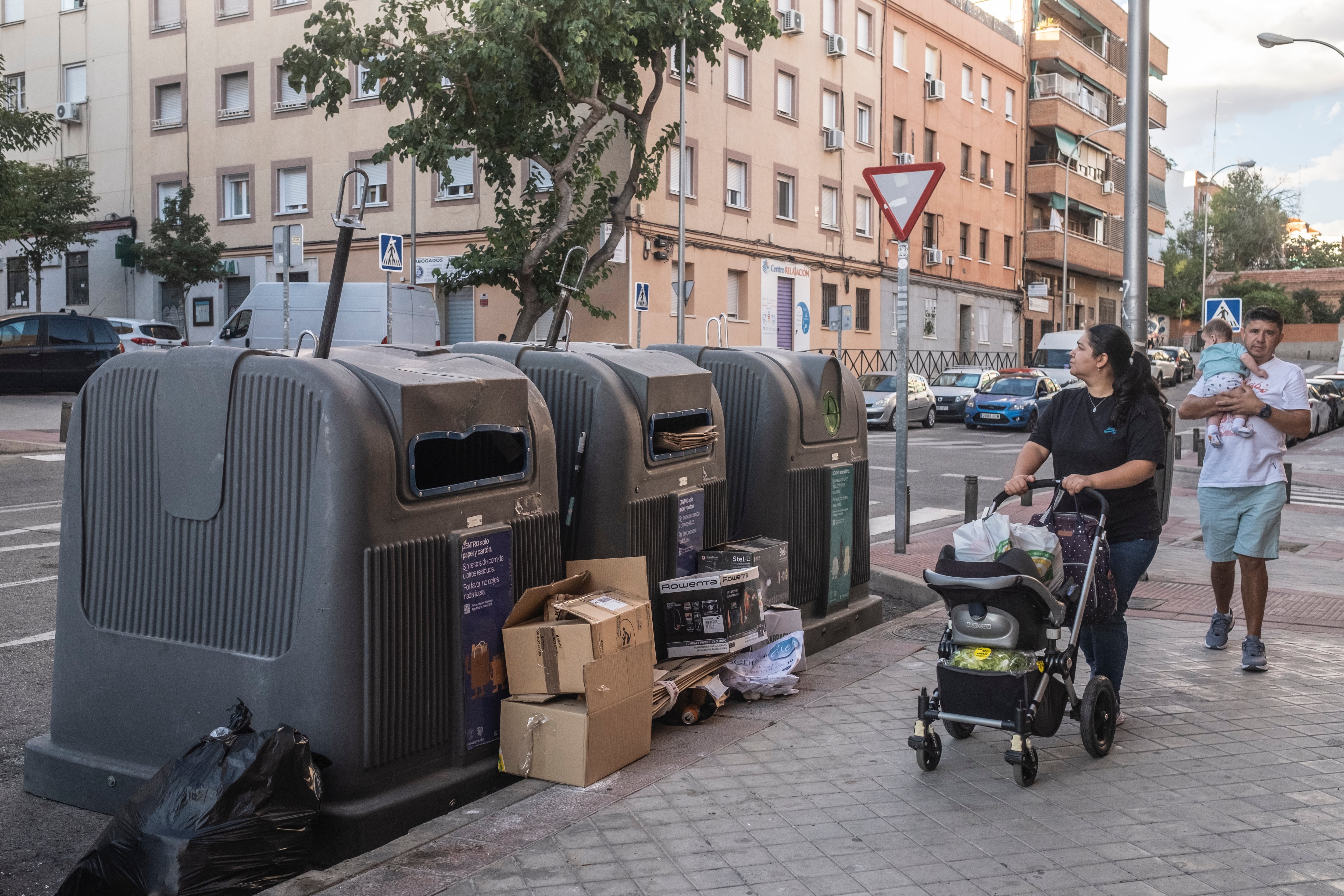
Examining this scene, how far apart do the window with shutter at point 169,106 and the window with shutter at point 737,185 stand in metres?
14.9

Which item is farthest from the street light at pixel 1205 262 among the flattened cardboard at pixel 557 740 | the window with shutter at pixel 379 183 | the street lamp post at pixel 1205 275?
the flattened cardboard at pixel 557 740

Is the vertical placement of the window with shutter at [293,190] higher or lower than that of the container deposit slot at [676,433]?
higher

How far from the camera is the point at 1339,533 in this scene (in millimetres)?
12688

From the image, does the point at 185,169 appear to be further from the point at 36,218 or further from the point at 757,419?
the point at 757,419

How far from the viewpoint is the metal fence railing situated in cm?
3838

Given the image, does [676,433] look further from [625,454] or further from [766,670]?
[766,670]

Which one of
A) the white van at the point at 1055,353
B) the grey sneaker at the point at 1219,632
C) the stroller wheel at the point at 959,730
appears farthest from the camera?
the white van at the point at 1055,353

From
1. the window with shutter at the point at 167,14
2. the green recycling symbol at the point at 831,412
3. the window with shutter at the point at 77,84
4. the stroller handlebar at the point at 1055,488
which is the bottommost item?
the stroller handlebar at the point at 1055,488

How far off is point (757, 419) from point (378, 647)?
3070mm

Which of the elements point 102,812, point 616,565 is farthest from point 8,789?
point 616,565

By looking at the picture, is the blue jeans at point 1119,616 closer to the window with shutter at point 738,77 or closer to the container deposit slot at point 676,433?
the container deposit slot at point 676,433

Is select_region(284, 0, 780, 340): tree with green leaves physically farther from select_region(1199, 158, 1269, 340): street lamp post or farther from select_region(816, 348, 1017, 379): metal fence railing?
select_region(1199, 158, 1269, 340): street lamp post

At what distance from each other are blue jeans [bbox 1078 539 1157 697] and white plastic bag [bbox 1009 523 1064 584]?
56 centimetres

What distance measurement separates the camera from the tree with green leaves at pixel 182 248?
31656mm
